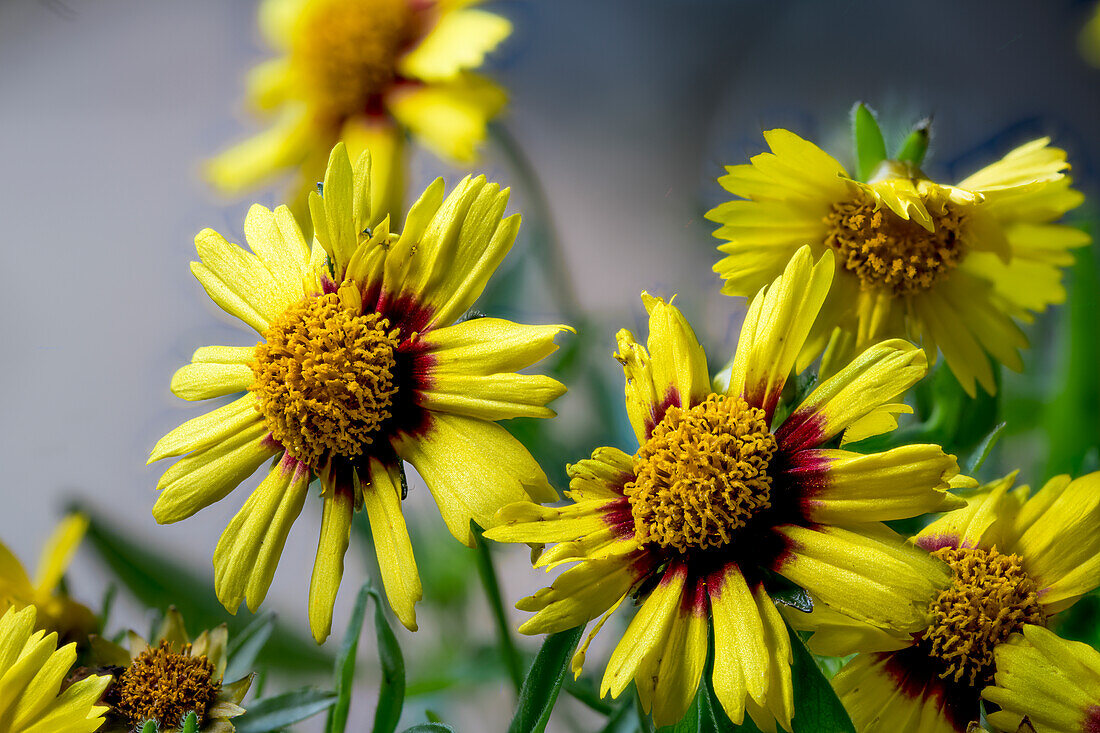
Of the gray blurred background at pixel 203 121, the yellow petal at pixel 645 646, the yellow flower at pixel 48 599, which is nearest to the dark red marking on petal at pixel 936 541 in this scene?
the yellow petal at pixel 645 646

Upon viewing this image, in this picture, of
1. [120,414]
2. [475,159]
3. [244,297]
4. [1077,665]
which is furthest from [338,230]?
[120,414]

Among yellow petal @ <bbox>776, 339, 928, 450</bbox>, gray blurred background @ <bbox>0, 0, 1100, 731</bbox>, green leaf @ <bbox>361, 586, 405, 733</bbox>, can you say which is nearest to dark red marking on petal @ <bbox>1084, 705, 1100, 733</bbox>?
yellow petal @ <bbox>776, 339, 928, 450</bbox>

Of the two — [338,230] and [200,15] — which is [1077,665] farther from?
[200,15]

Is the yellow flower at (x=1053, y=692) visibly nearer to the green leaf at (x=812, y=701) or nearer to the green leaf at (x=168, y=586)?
the green leaf at (x=812, y=701)

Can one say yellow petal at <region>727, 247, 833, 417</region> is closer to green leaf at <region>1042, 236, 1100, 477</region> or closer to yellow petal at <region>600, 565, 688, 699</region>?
yellow petal at <region>600, 565, 688, 699</region>

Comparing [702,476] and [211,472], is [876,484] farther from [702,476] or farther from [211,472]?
[211,472]
